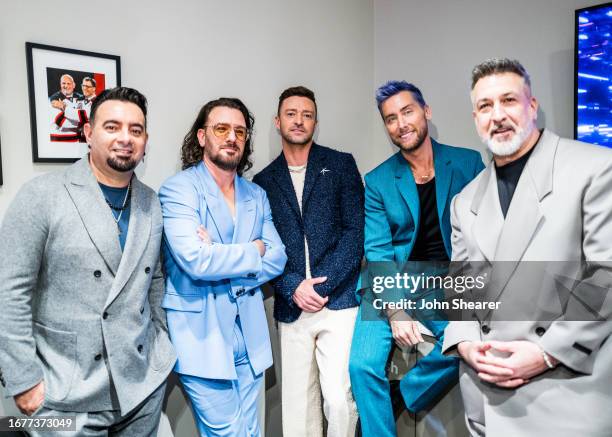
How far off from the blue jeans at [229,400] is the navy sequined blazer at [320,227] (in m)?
0.42

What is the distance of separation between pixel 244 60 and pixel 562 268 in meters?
2.07

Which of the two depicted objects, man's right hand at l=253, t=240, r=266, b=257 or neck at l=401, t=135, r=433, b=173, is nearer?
man's right hand at l=253, t=240, r=266, b=257

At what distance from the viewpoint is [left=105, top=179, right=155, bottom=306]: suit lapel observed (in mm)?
1855

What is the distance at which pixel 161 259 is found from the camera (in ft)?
7.75

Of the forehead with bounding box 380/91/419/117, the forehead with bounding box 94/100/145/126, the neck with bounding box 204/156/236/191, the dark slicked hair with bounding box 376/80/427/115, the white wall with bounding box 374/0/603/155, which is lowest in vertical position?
the neck with bounding box 204/156/236/191

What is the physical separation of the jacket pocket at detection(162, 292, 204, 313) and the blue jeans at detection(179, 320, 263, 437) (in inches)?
8.9

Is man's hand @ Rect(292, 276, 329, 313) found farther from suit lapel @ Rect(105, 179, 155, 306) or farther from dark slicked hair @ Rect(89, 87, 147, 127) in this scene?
dark slicked hair @ Rect(89, 87, 147, 127)

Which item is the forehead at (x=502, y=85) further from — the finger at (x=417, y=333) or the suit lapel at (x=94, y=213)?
the suit lapel at (x=94, y=213)

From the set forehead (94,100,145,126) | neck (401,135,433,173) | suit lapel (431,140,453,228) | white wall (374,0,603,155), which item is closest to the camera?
forehead (94,100,145,126)

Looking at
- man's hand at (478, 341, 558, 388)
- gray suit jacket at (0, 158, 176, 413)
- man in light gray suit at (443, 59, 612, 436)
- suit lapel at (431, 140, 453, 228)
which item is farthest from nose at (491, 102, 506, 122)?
gray suit jacket at (0, 158, 176, 413)

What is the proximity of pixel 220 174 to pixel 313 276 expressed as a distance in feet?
2.46

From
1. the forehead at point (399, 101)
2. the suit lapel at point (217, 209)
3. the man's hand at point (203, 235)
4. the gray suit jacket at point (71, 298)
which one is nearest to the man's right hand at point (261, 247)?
the suit lapel at point (217, 209)

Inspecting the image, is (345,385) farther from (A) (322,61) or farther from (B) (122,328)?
(A) (322,61)

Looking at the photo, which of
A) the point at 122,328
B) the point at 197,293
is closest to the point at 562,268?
the point at 197,293
